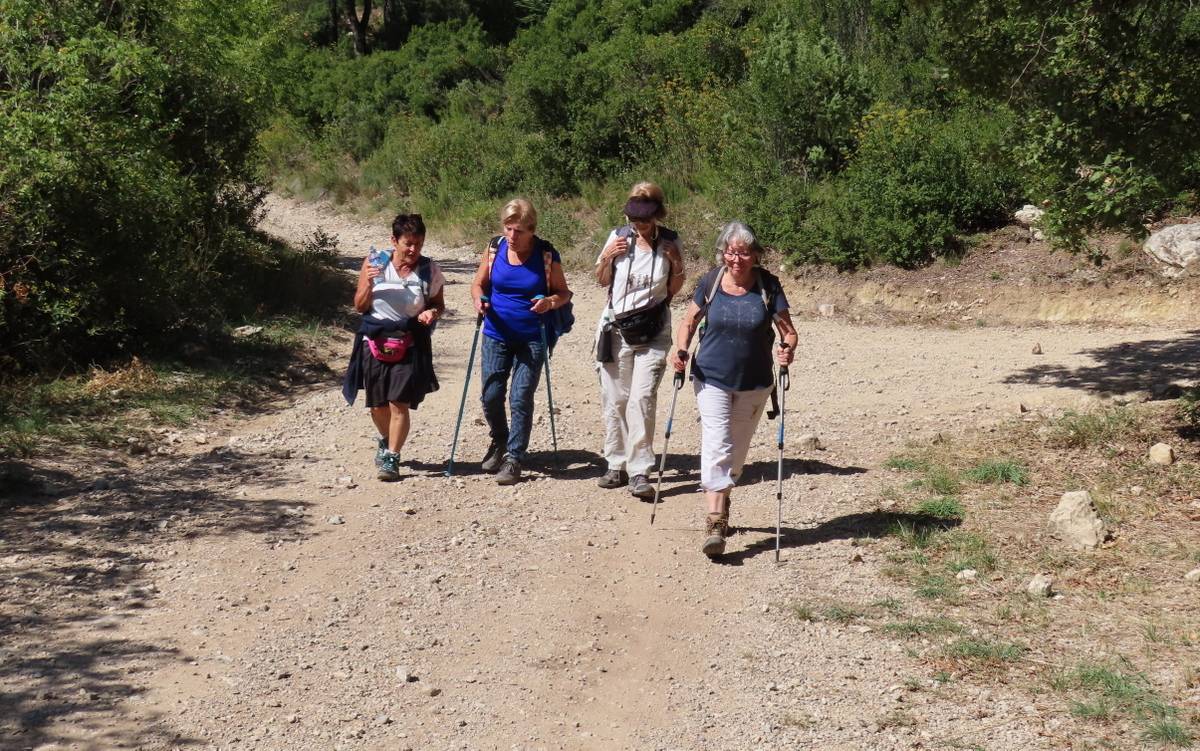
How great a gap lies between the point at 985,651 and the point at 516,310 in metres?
3.84

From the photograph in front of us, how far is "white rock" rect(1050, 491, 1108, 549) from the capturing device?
6.88 metres

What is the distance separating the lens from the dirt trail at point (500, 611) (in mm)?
4938

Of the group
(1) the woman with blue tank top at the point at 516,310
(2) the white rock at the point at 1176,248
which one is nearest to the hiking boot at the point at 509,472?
(1) the woman with blue tank top at the point at 516,310

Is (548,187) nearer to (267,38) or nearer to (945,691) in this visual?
(267,38)

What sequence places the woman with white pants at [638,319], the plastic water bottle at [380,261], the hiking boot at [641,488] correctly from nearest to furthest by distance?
the woman with white pants at [638,319] → the hiking boot at [641,488] → the plastic water bottle at [380,261]

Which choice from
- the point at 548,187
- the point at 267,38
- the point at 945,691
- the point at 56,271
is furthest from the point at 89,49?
the point at 548,187

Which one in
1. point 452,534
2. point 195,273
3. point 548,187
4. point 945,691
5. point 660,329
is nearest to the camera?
point 945,691

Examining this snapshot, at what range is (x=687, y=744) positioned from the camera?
4.87 metres

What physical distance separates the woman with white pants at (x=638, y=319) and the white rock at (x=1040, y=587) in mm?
2496

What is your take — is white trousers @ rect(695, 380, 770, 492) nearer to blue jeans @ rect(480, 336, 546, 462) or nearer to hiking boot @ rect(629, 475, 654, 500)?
hiking boot @ rect(629, 475, 654, 500)

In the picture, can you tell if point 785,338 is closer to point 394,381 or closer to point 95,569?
point 394,381

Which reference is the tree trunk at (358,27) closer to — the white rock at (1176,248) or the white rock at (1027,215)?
the white rock at (1027,215)

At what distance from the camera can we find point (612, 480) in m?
8.10

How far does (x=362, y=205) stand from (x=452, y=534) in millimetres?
20439
